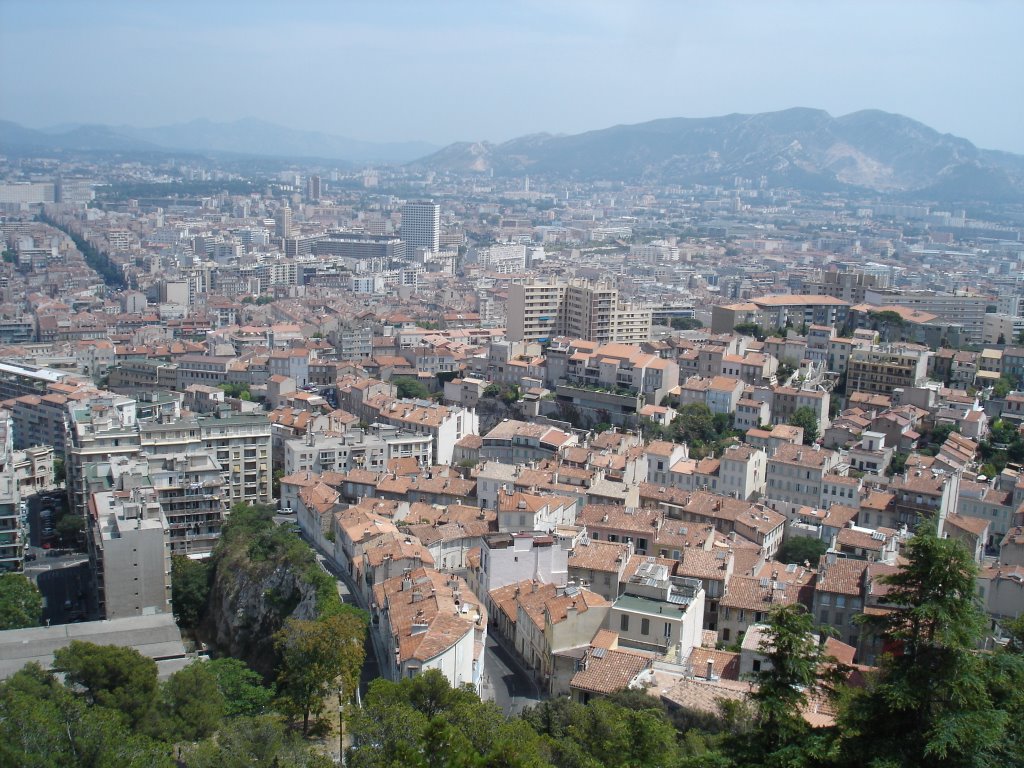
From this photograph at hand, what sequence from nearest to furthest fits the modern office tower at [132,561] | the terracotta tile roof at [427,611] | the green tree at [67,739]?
the green tree at [67,739]
the terracotta tile roof at [427,611]
the modern office tower at [132,561]

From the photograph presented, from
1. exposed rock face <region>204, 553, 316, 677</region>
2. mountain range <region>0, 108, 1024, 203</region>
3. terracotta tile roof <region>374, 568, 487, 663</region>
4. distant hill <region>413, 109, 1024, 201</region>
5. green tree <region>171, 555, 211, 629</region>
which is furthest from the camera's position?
distant hill <region>413, 109, 1024, 201</region>

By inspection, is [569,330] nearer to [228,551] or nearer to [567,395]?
[567,395]

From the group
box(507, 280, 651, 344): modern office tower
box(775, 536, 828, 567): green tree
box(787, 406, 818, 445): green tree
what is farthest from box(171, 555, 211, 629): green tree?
box(507, 280, 651, 344): modern office tower

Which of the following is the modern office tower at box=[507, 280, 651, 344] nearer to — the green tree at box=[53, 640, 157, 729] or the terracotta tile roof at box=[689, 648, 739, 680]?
the terracotta tile roof at box=[689, 648, 739, 680]

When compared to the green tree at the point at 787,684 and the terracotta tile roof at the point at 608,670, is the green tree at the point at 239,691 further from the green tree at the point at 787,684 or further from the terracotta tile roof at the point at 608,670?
the green tree at the point at 787,684

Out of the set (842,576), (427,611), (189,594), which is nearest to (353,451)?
(189,594)

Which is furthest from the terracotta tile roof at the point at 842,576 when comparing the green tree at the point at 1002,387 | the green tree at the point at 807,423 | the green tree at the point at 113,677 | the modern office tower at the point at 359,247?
the modern office tower at the point at 359,247

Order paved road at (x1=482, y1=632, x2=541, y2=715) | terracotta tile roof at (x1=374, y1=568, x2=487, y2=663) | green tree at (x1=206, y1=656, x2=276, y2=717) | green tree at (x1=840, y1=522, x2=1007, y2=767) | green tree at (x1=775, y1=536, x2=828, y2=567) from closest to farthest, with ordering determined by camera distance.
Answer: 1. green tree at (x1=840, y1=522, x2=1007, y2=767)
2. terracotta tile roof at (x1=374, y1=568, x2=487, y2=663)
3. paved road at (x1=482, y1=632, x2=541, y2=715)
4. green tree at (x1=206, y1=656, x2=276, y2=717)
5. green tree at (x1=775, y1=536, x2=828, y2=567)
